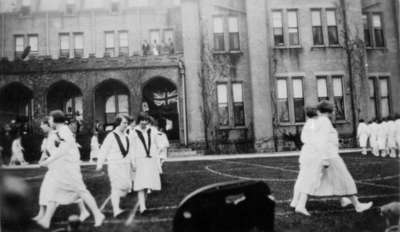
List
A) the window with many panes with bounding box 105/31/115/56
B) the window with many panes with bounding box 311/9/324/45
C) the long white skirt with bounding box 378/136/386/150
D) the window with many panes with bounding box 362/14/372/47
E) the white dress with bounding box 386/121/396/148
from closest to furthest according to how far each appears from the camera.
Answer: the white dress with bounding box 386/121/396/148, the long white skirt with bounding box 378/136/386/150, the window with many panes with bounding box 311/9/324/45, the window with many panes with bounding box 362/14/372/47, the window with many panes with bounding box 105/31/115/56

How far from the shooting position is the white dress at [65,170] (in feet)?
16.6

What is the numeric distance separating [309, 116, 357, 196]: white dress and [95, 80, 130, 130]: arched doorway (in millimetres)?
16004

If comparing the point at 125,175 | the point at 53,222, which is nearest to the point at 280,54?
the point at 125,175

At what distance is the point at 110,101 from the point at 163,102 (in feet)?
10.4

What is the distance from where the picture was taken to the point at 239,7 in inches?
772

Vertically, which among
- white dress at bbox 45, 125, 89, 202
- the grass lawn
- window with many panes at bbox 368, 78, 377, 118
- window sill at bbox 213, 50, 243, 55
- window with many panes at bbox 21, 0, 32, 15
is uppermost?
window with many panes at bbox 21, 0, 32, 15

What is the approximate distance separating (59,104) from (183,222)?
19.0 meters

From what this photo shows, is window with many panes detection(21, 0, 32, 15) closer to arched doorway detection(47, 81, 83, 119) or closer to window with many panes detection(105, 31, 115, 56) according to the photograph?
window with many panes detection(105, 31, 115, 56)

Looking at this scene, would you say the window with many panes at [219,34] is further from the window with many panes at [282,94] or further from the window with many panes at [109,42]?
the window with many panes at [109,42]

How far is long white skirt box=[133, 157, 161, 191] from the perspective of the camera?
5969mm

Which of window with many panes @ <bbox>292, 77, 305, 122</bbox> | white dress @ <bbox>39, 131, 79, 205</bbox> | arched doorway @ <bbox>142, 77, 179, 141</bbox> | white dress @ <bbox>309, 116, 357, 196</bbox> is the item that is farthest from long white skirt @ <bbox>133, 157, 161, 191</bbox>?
arched doorway @ <bbox>142, 77, 179, 141</bbox>

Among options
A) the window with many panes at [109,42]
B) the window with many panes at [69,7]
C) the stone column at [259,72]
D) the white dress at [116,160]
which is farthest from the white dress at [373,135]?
the window with many panes at [69,7]

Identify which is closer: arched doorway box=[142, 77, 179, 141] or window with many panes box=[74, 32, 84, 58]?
arched doorway box=[142, 77, 179, 141]

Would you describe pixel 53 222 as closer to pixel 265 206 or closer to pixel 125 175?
pixel 125 175
